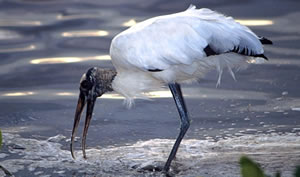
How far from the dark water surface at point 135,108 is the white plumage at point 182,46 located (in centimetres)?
74

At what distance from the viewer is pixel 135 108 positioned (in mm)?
7789

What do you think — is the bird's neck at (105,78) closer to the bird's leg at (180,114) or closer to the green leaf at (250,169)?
the bird's leg at (180,114)

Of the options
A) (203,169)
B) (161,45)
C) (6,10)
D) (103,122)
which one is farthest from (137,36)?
(6,10)

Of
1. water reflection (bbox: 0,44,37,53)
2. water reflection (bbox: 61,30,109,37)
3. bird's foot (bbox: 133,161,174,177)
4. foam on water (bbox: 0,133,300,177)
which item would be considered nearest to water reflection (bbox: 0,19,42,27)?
water reflection (bbox: 61,30,109,37)

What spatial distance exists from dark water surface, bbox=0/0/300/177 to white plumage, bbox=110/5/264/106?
0.74 metres

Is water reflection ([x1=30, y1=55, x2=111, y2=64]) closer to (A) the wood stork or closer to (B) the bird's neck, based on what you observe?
(B) the bird's neck

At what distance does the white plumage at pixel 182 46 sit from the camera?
580cm

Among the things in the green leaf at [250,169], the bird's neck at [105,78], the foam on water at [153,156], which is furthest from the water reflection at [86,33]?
the green leaf at [250,169]

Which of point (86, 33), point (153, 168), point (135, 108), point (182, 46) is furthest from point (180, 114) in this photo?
point (86, 33)

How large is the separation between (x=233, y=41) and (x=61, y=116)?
2.52m

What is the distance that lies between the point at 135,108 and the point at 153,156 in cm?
154

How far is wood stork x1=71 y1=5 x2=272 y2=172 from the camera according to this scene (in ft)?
19.1

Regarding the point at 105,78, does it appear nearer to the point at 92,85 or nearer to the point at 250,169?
the point at 92,85

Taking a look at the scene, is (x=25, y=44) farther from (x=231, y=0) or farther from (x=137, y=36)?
(x=137, y=36)
